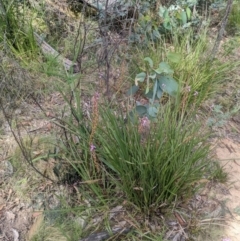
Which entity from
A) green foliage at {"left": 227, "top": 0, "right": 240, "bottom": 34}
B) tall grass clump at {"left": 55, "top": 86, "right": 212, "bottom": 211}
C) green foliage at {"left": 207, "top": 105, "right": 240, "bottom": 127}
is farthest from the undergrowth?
green foliage at {"left": 227, "top": 0, "right": 240, "bottom": 34}

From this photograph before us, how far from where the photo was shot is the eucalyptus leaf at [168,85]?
2.05 meters

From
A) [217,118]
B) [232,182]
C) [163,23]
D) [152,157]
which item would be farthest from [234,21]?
[152,157]

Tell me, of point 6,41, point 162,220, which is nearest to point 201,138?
point 162,220

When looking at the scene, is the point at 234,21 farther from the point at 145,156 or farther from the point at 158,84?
the point at 145,156

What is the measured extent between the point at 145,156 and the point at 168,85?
0.51m

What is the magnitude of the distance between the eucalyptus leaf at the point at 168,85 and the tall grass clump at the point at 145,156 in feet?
0.63

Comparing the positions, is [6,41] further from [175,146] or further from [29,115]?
[175,146]

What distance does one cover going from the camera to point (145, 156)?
5.70 ft

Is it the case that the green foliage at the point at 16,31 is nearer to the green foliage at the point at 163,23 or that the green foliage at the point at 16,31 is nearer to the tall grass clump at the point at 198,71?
the green foliage at the point at 163,23

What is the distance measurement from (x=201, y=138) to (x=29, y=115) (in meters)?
1.20

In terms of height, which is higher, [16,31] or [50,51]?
[16,31]

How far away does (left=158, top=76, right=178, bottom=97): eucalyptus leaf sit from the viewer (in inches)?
80.7

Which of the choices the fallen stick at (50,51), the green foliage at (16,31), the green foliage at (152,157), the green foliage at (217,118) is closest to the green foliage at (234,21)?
the green foliage at (217,118)

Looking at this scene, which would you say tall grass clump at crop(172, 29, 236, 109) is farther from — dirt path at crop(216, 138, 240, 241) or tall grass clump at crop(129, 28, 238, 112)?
dirt path at crop(216, 138, 240, 241)
